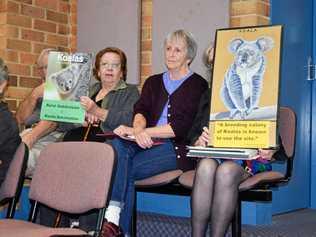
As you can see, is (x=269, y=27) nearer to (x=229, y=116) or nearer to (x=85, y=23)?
(x=229, y=116)

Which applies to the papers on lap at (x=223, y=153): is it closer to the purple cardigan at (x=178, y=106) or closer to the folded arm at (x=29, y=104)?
the purple cardigan at (x=178, y=106)

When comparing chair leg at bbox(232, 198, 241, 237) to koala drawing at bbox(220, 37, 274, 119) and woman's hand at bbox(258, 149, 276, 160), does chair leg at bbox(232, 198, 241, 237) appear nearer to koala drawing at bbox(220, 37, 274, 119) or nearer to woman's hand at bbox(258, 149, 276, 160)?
woman's hand at bbox(258, 149, 276, 160)

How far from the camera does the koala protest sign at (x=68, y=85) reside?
10.7ft

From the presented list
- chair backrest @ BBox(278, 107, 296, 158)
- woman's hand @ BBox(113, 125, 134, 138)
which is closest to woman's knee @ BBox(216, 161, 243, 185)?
chair backrest @ BBox(278, 107, 296, 158)

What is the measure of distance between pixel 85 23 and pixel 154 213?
162 cm

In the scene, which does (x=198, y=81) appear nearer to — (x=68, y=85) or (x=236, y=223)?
(x=68, y=85)

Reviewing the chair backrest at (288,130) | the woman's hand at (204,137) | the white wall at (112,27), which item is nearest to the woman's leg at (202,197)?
the woman's hand at (204,137)

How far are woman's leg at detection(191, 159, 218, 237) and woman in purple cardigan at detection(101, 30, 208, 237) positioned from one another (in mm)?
360

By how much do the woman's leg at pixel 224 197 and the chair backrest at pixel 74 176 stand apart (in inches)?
25.5

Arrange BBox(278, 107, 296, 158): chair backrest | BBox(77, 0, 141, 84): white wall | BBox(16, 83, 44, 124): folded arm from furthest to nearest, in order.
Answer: BBox(77, 0, 141, 84): white wall
BBox(16, 83, 44, 124): folded arm
BBox(278, 107, 296, 158): chair backrest

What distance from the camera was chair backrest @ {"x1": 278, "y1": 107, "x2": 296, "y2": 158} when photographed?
296 centimetres

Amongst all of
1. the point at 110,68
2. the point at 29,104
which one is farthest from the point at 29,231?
the point at 29,104

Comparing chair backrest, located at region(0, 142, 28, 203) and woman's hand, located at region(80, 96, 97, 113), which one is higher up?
woman's hand, located at region(80, 96, 97, 113)

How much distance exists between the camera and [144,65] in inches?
160
